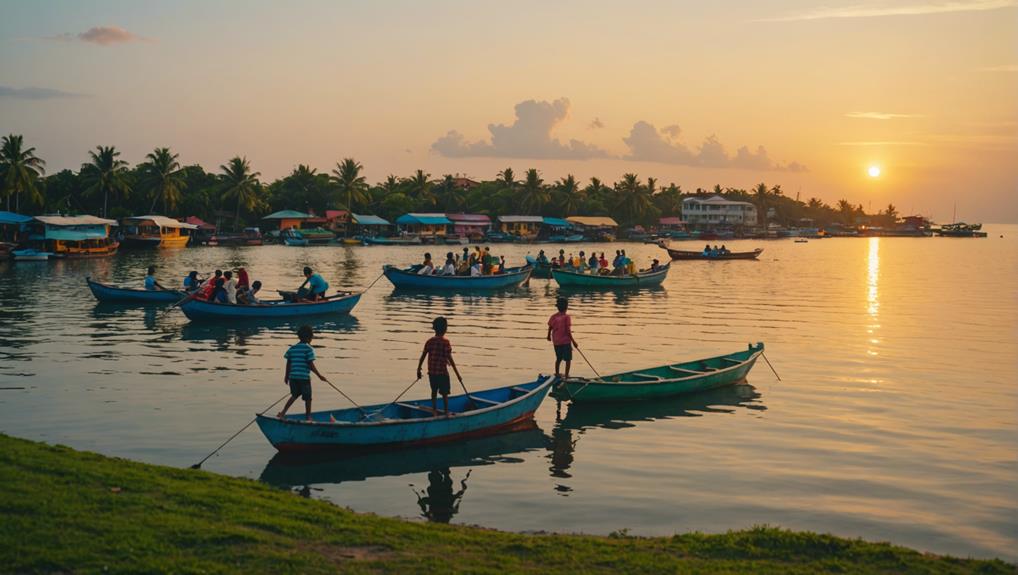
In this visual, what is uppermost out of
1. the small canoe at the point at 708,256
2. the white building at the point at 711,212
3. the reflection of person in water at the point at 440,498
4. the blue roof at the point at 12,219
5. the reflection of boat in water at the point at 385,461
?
the white building at the point at 711,212

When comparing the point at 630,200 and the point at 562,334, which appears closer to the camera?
the point at 562,334

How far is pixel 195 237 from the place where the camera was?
3851 inches

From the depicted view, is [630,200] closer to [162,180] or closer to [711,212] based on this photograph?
[711,212]

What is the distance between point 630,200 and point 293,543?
140 meters

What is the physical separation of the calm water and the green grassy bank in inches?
81.4

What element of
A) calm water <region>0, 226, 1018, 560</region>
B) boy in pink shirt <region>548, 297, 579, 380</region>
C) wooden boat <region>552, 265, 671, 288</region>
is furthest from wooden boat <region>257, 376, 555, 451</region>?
wooden boat <region>552, 265, 671, 288</region>

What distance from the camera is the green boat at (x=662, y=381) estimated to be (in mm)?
17875

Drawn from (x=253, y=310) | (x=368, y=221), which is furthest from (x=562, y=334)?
(x=368, y=221)

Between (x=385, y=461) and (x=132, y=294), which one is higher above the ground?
(x=132, y=294)

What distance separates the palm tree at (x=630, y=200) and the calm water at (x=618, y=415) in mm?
106972

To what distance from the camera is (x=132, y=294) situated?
3519cm

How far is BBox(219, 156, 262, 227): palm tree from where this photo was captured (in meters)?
102

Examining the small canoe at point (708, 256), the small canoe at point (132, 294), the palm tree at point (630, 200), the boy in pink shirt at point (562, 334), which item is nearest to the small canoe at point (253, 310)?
the small canoe at point (132, 294)

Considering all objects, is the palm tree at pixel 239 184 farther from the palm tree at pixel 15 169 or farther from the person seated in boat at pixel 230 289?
the person seated in boat at pixel 230 289
